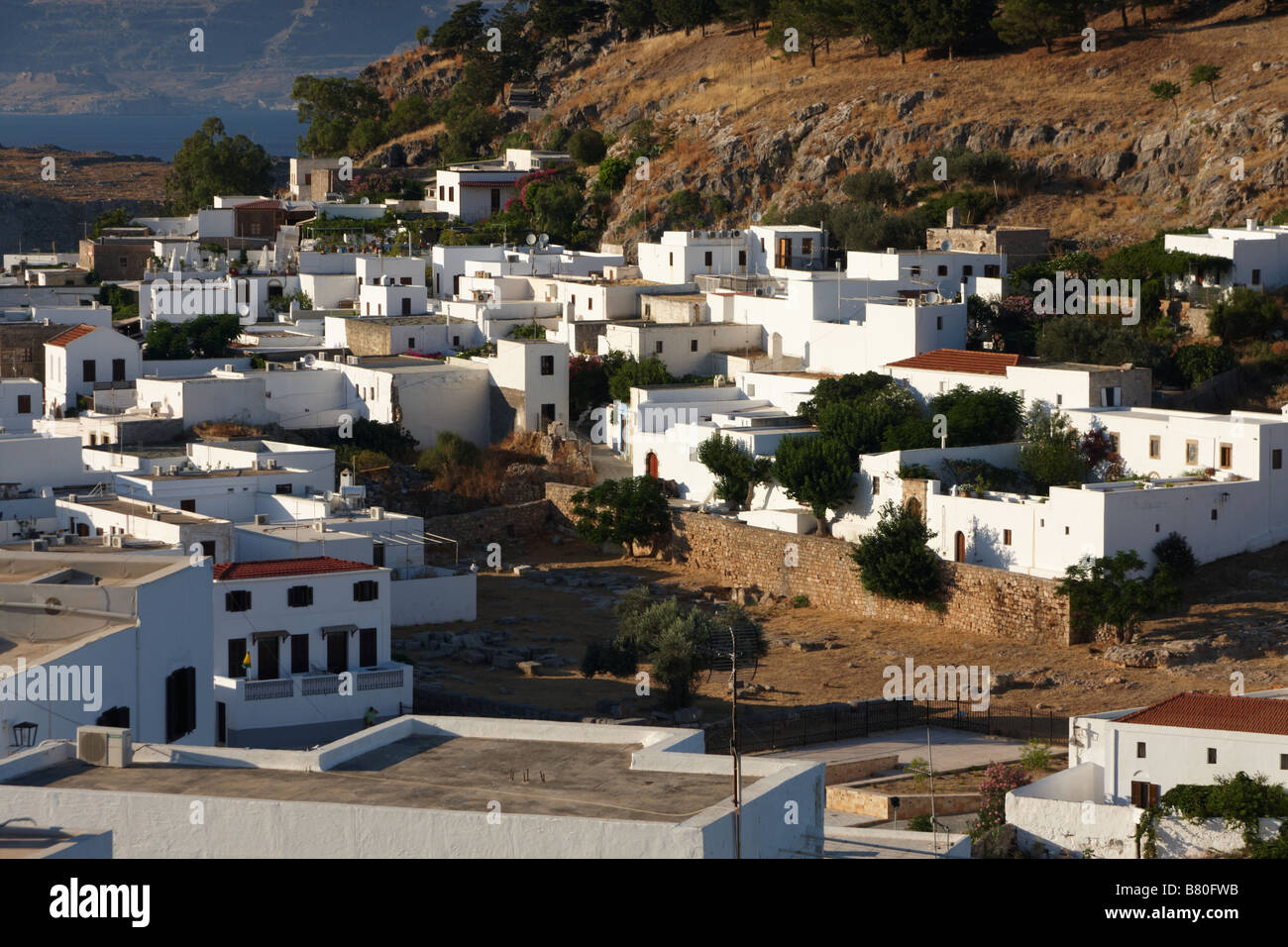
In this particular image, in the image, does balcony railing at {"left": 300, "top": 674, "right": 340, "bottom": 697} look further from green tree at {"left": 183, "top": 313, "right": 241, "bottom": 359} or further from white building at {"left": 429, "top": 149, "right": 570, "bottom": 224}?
white building at {"left": 429, "top": 149, "right": 570, "bottom": 224}

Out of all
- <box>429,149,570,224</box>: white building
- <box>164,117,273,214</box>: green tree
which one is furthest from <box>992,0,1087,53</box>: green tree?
<box>164,117,273,214</box>: green tree

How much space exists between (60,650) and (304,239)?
169 feet

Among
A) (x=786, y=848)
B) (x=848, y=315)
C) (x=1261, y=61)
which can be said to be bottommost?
(x=786, y=848)

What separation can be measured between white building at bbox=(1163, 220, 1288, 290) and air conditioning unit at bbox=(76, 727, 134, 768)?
38453 mm

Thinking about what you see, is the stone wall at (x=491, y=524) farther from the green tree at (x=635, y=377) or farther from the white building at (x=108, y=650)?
the white building at (x=108, y=650)

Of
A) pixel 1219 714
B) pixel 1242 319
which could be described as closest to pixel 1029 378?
pixel 1242 319

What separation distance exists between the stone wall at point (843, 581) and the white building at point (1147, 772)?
8.79 meters

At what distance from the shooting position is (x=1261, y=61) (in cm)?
6569

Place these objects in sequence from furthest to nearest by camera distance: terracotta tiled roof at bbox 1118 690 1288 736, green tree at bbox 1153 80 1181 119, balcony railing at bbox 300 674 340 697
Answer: green tree at bbox 1153 80 1181 119 < balcony railing at bbox 300 674 340 697 < terracotta tiled roof at bbox 1118 690 1288 736

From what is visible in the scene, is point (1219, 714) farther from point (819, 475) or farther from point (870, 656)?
point (819, 475)

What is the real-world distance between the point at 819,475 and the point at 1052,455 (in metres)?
4.58

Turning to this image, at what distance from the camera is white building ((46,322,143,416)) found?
48.3 meters
